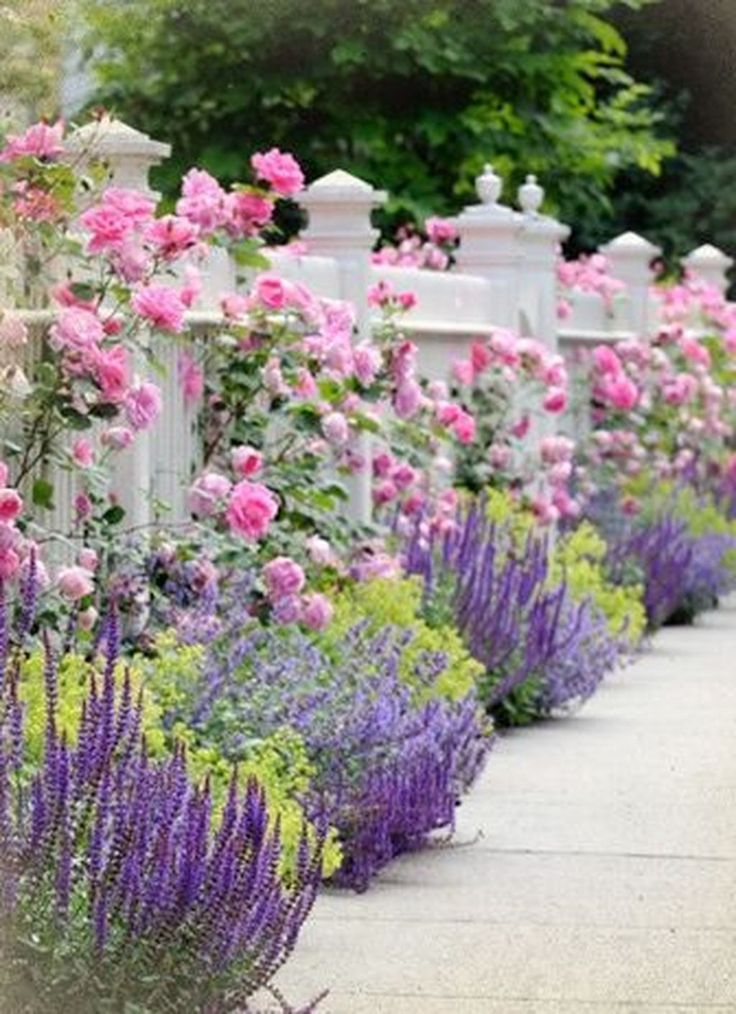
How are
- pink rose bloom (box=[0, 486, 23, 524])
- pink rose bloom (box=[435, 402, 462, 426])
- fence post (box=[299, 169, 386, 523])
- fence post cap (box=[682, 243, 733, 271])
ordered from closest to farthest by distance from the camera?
pink rose bloom (box=[0, 486, 23, 524]) → fence post (box=[299, 169, 386, 523]) → pink rose bloom (box=[435, 402, 462, 426]) → fence post cap (box=[682, 243, 733, 271])

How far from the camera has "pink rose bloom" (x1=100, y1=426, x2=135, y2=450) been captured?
27.5 feet

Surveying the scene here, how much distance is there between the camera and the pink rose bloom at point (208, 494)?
9320mm

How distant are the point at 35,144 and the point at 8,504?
3.15 feet

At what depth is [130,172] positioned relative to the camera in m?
9.19

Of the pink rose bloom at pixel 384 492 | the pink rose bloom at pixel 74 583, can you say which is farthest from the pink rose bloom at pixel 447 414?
the pink rose bloom at pixel 74 583

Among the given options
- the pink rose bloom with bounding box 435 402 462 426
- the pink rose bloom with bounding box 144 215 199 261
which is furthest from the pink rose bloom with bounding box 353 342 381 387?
the pink rose bloom with bounding box 144 215 199 261

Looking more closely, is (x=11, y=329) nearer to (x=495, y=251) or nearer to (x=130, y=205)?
(x=130, y=205)

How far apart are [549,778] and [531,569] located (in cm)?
194

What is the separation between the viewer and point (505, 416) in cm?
1476

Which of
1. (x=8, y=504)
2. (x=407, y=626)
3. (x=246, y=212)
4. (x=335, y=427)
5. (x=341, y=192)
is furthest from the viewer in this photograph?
(x=341, y=192)

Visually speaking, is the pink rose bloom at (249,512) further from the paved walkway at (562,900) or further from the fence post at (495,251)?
the fence post at (495,251)

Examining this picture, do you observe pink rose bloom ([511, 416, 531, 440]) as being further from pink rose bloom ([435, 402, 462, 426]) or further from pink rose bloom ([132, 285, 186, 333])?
pink rose bloom ([132, 285, 186, 333])

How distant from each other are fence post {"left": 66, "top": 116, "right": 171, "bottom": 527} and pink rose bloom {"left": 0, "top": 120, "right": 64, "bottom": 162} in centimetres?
75

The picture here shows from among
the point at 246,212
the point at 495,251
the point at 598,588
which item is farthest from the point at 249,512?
the point at 495,251
